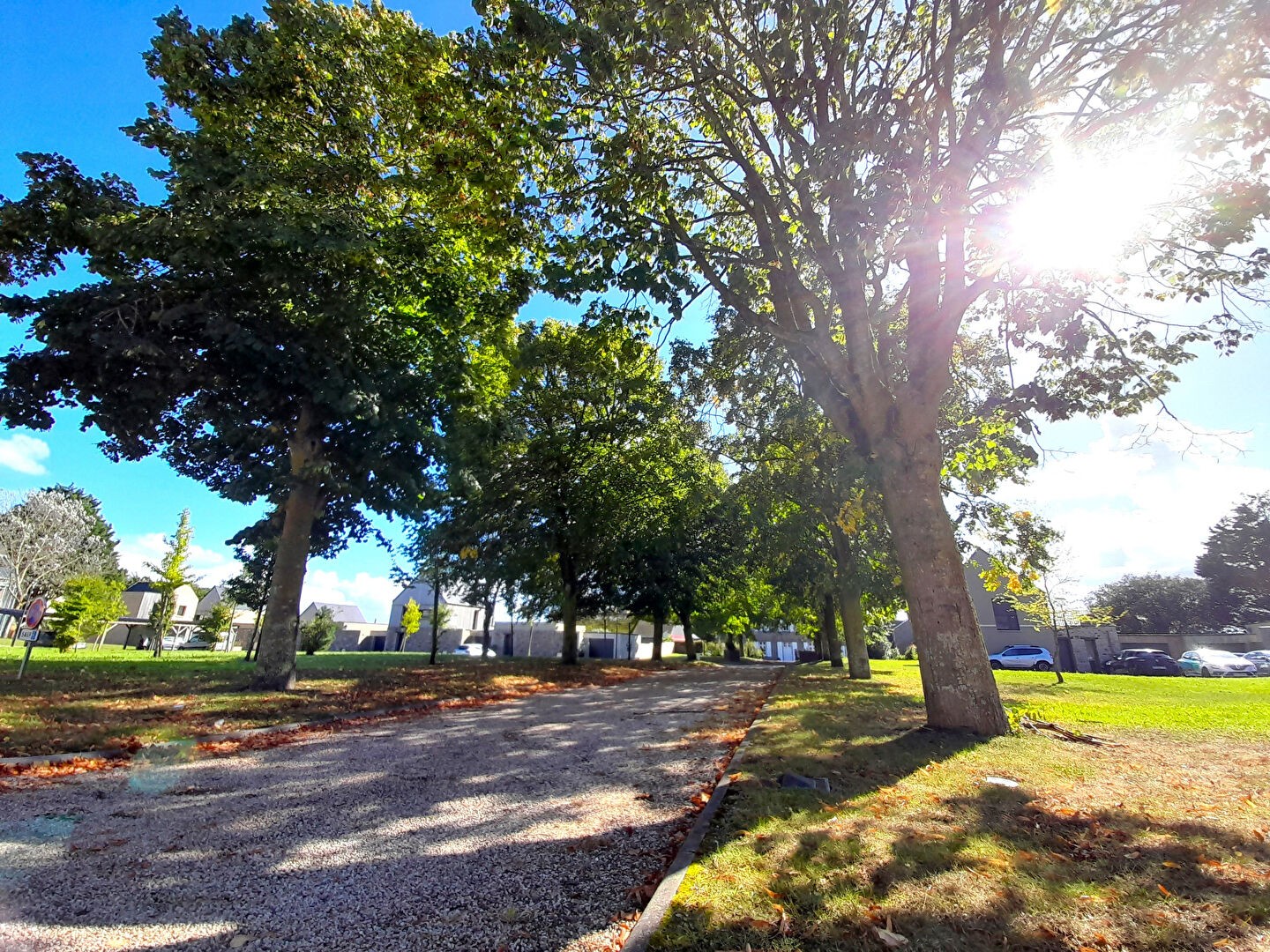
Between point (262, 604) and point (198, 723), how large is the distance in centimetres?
2505

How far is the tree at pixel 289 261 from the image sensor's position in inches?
401

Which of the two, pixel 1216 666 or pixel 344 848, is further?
pixel 1216 666

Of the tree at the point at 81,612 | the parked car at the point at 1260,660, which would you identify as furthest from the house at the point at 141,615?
the parked car at the point at 1260,660

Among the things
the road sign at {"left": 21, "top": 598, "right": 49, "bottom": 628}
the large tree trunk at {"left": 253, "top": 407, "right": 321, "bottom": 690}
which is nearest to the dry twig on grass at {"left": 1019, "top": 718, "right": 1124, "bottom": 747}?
the large tree trunk at {"left": 253, "top": 407, "right": 321, "bottom": 690}

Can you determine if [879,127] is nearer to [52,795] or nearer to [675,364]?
[675,364]

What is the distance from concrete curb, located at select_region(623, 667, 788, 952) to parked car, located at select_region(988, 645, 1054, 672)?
3728 cm

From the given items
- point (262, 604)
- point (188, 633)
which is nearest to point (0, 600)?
point (188, 633)

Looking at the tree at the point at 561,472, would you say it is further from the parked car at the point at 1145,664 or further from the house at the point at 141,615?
the house at the point at 141,615

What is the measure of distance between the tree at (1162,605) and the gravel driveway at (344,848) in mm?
64630

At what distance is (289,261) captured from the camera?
11.5 m

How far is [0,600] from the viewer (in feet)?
152

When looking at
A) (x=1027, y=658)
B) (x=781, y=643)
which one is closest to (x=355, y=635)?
(x=781, y=643)

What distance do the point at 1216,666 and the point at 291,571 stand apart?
40.9 metres

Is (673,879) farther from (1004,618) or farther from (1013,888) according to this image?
(1004,618)
